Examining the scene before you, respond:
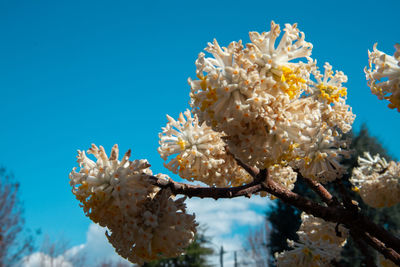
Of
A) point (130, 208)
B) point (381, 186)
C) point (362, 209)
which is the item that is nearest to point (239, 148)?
point (130, 208)

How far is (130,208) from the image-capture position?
1738 millimetres

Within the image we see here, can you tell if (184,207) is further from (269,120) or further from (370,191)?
(370,191)

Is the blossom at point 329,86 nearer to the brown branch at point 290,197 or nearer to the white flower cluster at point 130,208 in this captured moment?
the brown branch at point 290,197

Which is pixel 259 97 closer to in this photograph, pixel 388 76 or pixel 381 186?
pixel 388 76

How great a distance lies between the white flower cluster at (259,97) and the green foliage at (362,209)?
10.2 metres

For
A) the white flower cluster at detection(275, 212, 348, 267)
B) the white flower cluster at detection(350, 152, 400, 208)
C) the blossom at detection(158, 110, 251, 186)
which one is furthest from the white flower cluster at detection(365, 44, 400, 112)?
the white flower cluster at detection(350, 152, 400, 208)

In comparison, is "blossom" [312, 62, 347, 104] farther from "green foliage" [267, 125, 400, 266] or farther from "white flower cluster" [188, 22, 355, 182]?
"green foliage" [267, 125, 400, 266]

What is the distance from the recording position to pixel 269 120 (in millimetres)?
1513

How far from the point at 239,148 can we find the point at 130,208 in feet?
1.86

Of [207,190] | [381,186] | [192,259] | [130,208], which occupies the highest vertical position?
[192,259]

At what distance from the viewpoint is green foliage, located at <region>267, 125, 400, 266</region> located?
11.8m

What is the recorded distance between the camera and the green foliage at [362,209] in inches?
464

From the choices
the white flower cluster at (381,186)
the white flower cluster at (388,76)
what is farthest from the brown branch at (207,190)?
the white flower cluster at (381,186)

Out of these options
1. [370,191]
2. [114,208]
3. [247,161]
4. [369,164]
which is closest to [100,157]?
[114,208]
